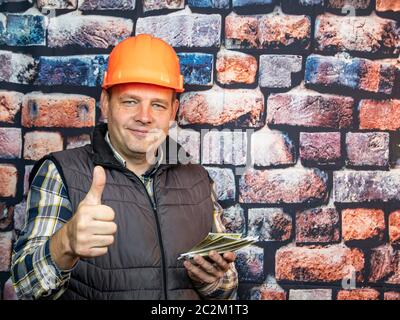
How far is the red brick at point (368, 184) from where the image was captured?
247cm

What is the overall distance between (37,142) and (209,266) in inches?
38.1

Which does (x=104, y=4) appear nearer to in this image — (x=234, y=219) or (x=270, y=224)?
(x=234, y=219)

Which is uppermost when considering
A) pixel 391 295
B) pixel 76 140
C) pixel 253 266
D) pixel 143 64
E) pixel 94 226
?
pixel 143 64

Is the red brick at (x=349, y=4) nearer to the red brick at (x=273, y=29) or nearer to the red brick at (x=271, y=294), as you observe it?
the red brick at (x=273, y=29)

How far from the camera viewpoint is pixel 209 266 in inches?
77.9

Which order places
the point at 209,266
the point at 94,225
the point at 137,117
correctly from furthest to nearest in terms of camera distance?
the point at 137,117, the point at 209,266, the point at 94,225

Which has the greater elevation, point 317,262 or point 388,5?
point 388,5

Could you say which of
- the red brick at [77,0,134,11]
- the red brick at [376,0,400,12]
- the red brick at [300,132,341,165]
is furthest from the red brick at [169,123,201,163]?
the red brick at [376,0,400,12]

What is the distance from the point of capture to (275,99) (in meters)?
2.47

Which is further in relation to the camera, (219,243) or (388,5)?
(388,5)

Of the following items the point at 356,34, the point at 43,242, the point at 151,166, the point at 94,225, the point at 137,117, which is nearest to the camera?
the point at 94,225

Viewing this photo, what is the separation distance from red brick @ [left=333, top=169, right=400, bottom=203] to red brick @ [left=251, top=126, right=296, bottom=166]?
215mm

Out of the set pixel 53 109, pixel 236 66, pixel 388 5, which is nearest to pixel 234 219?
pixel 236 66

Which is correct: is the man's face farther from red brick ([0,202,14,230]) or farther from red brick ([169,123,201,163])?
red brick ([0,202,14,230])
